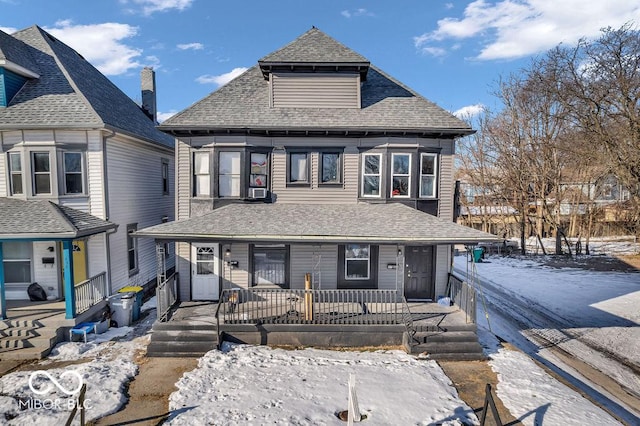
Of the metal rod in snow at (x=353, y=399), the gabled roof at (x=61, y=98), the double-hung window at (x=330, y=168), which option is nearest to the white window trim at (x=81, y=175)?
the gabled roof at (x=61, y=98)

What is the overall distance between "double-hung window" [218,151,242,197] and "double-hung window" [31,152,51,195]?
5958mm

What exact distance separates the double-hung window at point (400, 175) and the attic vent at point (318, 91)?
262 cm

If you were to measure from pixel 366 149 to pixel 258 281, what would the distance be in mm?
6239

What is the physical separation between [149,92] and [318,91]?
1221 cm

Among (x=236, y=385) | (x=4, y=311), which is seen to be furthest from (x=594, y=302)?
(x=4, y=311)

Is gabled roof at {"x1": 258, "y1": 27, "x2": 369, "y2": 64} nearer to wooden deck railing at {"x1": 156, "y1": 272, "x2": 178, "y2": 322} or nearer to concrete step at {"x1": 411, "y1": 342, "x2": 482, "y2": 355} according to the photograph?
wooden deck railing at {"x1": 156, "y1": 272, "x2": 178, "y2": 322}

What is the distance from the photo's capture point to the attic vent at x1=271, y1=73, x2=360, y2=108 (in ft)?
42.8

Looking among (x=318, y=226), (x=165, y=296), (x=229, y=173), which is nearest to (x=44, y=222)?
(x=165, y=296)

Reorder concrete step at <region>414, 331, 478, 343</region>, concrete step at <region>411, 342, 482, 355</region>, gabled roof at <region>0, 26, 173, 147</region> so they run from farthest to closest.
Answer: gabled roof at <region>0, 26, 173, 147</region>
concrete step at <region>414, 331, 478, 343</region>
concrete step at <region>411, 342, 482, 355</region>

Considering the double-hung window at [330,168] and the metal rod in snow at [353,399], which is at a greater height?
the double-hung window at [330,168]

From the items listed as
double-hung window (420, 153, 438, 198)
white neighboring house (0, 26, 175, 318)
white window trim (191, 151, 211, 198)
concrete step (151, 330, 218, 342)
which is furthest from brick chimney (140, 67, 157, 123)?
double-hung window (420, 153, 438, 198)

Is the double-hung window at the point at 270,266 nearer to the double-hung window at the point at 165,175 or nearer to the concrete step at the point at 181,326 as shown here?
the concrete step at the point at 181,326

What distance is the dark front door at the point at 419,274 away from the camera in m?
12.7

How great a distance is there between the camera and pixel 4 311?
10188mm
